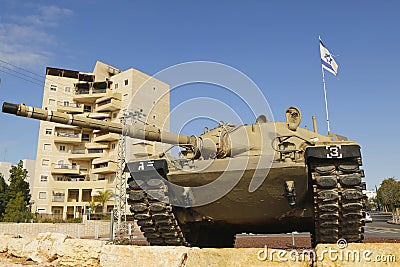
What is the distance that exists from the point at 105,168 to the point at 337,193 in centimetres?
4798

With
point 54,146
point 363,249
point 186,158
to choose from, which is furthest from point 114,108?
point 363,249

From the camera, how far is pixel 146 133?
8.22m

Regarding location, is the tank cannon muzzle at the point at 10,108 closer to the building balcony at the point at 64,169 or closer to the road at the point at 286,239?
the road at the point at 286,239

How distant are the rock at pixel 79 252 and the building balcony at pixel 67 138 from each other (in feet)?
166

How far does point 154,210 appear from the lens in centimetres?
885

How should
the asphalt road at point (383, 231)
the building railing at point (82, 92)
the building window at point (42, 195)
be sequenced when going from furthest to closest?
the building railing at point (82, 92), the building window at point (42, 195), the asphalt road at point (383, 231)

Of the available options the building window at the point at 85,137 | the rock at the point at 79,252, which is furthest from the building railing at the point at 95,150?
the rock at the point at 79,252

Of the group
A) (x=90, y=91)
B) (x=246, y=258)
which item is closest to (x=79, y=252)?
(x=246, y=258)

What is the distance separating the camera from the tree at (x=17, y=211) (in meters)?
38.3

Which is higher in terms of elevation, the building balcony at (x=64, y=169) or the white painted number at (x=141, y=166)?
the building balcony at (x=64, y=169)

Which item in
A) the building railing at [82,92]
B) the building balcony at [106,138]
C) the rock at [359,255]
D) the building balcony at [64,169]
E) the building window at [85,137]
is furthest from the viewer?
the building railing at [82,92]

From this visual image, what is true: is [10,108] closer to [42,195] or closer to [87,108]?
[42,195]

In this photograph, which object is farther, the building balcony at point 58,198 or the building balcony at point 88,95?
the building balcony at point 88,95

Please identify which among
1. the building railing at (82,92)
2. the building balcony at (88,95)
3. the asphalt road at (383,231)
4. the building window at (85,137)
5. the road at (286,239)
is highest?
the building railing at (82,92)
